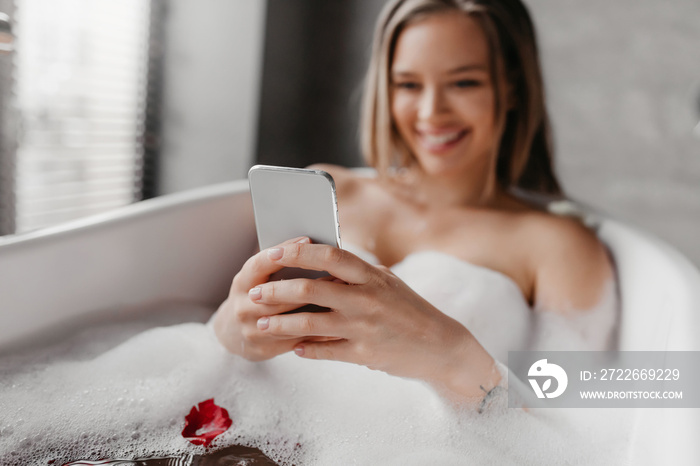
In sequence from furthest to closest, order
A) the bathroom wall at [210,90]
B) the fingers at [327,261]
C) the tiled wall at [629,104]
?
the bathroom wall at [210,90], the tiled wall at [629,104], the fingers at [327,261]

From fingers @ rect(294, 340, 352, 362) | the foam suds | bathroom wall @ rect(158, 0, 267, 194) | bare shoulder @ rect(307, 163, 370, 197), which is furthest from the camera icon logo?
bathroom wall @ rect(158, 0, 267, 194)

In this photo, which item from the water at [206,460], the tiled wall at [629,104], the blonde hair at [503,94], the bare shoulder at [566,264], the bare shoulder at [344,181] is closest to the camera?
the water at [206,460]

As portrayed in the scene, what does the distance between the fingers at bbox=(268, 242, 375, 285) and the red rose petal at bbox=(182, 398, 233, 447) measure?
31cm

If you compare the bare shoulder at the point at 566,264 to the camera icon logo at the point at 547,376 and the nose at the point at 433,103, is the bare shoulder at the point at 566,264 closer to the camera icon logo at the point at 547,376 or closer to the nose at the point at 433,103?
the camera icon logo at the point at 547,376

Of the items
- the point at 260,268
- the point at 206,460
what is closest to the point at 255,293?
the point at 260,268

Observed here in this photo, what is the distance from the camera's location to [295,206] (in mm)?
656

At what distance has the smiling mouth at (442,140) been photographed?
3.93 feet

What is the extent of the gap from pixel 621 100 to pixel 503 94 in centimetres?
102

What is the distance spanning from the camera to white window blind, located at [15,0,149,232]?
1662mm

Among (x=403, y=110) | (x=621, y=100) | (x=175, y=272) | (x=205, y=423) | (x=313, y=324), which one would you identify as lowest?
(x=205, y=423)

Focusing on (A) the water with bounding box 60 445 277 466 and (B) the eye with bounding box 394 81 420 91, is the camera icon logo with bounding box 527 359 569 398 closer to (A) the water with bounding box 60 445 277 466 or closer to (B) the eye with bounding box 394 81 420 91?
(A) the water with bounding box 60 445 277 466

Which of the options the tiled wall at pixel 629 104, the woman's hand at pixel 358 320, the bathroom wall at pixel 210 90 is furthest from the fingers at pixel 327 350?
the tiled wall at pixel 629 104

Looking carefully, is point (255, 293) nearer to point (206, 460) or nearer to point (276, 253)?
point (276, 253)

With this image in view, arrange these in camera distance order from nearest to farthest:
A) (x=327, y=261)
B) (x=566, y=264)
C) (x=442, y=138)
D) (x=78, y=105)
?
(x=327, y=261)
(x=566, y=264)
(x=442, y=138)
(x=78, y=105)
